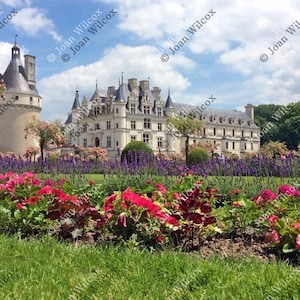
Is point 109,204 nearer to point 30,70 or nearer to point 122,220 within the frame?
point 122,220

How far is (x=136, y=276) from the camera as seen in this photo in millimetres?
3004

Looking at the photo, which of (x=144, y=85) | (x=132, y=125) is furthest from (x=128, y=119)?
(x=144, y=85)

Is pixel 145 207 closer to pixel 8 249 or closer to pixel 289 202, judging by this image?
pixel 8 249

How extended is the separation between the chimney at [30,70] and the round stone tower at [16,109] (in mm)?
185

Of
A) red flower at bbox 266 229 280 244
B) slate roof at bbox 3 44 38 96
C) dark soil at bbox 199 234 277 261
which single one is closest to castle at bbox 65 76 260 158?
slate roof at bbox 3 44 38 96

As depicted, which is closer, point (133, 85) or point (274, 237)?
point (274, 237)

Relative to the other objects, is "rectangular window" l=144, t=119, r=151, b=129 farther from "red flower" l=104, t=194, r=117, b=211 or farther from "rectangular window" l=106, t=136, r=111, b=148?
"red flower" l=104, t=194, r=117, b=211

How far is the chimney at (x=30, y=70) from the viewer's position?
1722 inches

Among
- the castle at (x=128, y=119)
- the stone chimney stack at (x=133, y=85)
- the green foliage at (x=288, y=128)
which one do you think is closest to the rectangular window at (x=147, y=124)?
the castle at (x=128, y=119)

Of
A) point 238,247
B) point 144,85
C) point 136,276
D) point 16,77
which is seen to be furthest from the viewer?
point 144,85

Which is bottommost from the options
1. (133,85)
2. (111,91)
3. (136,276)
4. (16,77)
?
(136,276)

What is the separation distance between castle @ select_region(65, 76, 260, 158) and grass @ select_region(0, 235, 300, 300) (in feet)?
158

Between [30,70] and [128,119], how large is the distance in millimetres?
13930

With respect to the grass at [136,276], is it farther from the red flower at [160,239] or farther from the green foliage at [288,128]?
the green foliage at [288,128]
